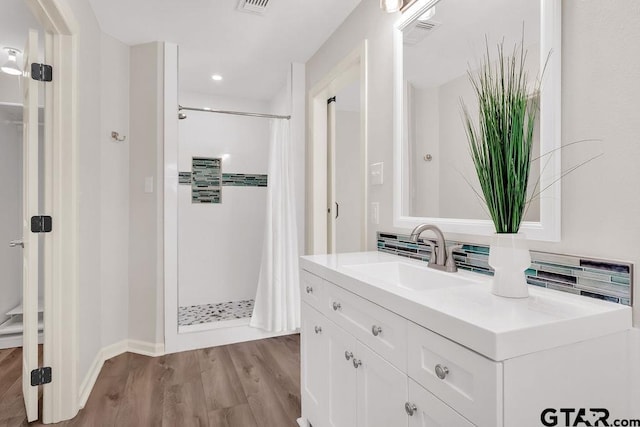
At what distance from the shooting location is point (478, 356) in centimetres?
69

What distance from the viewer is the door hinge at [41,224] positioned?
1.66 m

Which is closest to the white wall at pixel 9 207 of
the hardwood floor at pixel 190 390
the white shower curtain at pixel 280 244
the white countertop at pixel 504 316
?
the hardwood floor at pixel 190 390

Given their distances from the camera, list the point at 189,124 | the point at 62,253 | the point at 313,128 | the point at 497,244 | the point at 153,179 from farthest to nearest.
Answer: the point at 189,124 → the point at 313,128 → the point at 153,179 → the point at 62,253 → the point at 497,244

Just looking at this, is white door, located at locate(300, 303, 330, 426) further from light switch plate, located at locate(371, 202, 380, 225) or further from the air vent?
the air vent

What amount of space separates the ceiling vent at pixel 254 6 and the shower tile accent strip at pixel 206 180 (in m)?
1.86

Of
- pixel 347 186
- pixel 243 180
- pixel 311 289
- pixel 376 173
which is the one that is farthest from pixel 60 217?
pixel 347 186

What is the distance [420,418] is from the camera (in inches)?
34.2

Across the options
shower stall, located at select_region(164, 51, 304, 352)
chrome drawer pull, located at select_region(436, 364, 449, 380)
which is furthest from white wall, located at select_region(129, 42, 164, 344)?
chrome drawer pull, located at select_region(436, 364, 449, 380)

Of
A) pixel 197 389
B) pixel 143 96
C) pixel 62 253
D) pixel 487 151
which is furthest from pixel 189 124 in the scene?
pixel 487 151

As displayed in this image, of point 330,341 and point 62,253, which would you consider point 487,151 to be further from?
point 62,253

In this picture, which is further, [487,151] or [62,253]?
[62,253]

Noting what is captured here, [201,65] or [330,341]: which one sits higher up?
[201,65]

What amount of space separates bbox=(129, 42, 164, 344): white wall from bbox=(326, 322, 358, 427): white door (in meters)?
1.75

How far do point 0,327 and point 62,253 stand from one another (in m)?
1.69
